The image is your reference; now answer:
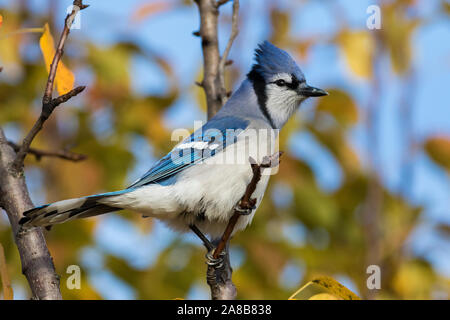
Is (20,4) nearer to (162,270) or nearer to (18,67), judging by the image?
(18,67)

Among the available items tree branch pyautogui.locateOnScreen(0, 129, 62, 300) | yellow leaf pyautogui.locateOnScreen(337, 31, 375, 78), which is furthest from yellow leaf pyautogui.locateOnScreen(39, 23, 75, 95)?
yellow leaf pyautogui.locateOnScreen(337, 31, 375, 78)

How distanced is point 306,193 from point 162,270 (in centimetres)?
86

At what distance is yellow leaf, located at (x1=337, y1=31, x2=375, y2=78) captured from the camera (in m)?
3.24

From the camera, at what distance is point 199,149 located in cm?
259

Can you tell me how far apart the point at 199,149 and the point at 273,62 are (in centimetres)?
73

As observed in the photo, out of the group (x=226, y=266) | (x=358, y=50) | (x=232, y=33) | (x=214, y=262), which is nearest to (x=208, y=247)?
(x=226, y=266)

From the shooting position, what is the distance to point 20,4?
3.36 m

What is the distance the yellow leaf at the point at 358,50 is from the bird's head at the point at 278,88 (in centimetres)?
37

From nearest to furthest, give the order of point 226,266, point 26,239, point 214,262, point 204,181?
point 26,239 → point 214,262 → point 226,266 → point 204,181

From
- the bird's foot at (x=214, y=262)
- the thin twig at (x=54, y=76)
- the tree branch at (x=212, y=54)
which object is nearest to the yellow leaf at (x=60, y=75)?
the thin twig at (x=54, y=76)

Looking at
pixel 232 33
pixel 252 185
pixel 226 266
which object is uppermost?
pixel 232 33

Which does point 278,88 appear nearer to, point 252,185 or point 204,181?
point 204,181

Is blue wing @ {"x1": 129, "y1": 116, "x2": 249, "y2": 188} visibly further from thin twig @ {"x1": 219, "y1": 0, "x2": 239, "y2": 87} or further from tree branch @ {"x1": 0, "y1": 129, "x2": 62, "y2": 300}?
tree branch @ {"x1": 0, "y1": 129, "x2": 62, "y2": 300}
